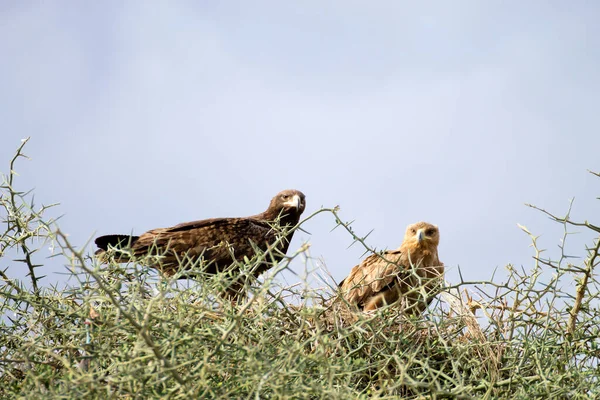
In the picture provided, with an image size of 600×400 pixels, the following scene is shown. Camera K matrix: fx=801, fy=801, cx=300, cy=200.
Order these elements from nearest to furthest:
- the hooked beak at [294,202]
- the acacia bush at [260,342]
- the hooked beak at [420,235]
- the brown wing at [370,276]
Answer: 1. the acacia bush at [260,342]
2. the brown wing at [370,276]
3. the hooked beak at [420,235]
4. the hooked beak at [294,202]

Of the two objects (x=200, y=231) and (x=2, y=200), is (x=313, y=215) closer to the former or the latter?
(x=2, y=200)

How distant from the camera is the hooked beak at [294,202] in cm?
895

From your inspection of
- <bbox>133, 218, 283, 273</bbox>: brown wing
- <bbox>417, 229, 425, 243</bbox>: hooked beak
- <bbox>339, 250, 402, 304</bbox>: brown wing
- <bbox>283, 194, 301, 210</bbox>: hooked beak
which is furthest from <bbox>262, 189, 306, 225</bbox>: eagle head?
<bbox>417, 229, 425, 243</bbox>: hooked beak

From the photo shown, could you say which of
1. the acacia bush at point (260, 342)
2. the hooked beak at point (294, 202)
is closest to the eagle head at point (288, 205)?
the hooked beak at point (294, 202)

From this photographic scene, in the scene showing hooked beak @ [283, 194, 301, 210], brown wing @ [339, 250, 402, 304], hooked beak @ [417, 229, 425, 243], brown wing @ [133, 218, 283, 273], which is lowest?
brown wing @ [339, 250, 402, 304]

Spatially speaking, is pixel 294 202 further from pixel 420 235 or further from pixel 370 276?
pixel 370 276

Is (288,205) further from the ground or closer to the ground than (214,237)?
further from the ground

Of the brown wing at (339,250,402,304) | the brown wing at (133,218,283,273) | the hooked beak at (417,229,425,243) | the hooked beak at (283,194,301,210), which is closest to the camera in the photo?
the brown wing at (339,250,402,304)

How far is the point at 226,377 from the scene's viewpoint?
3039 mm

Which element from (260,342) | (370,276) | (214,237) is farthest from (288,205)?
(260,342)

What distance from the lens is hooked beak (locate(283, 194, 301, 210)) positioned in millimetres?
8945

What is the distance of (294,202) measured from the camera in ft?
29.4

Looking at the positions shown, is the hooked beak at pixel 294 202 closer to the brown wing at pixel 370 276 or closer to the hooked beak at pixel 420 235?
Answer: the brown wing at pixel 370 276

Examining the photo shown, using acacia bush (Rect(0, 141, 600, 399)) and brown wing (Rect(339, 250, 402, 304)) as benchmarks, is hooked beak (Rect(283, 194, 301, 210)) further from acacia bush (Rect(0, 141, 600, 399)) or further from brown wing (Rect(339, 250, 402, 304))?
acacia bush (Rect(0, 141, 600, 399))
